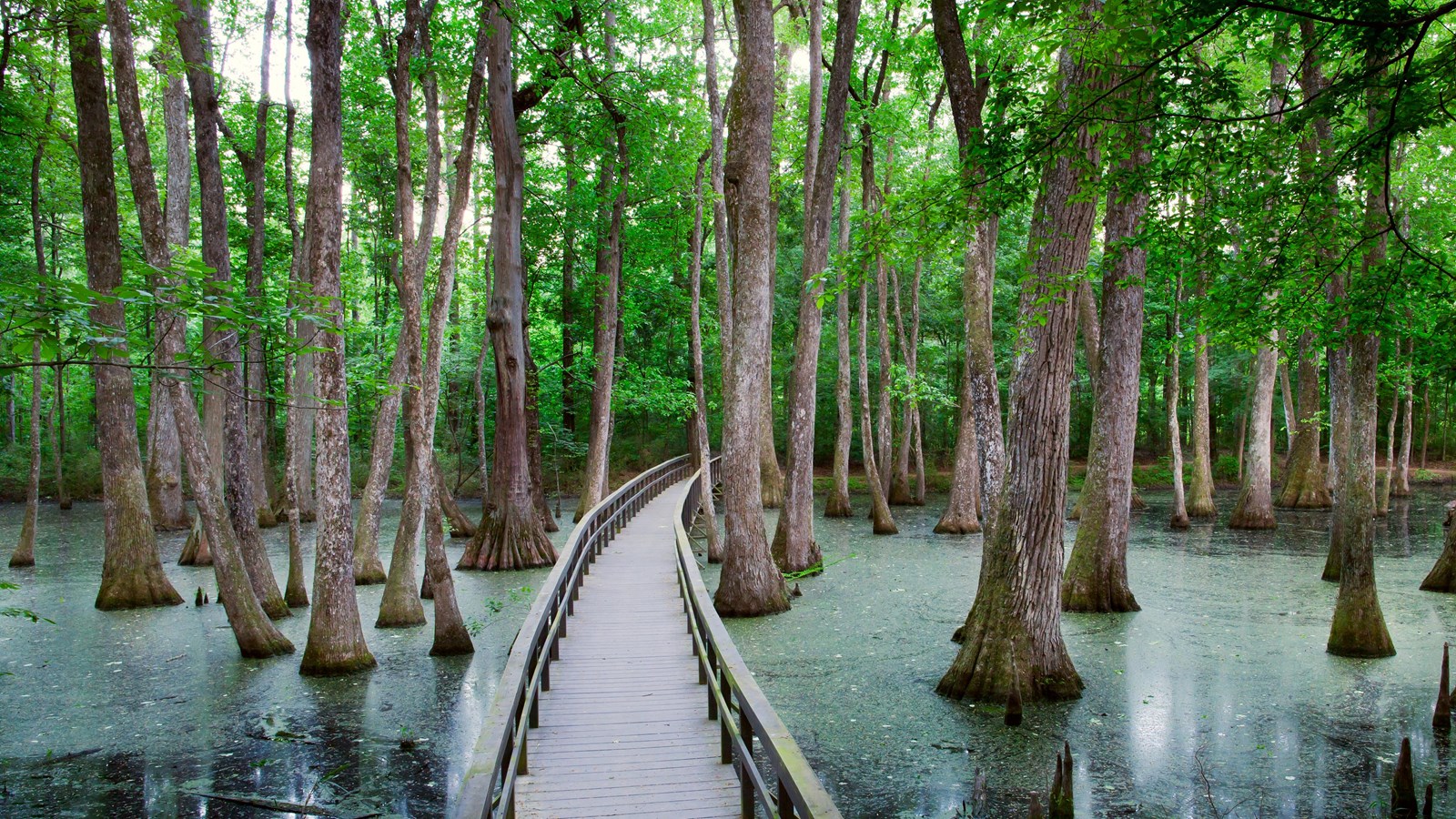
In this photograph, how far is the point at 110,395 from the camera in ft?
37.4

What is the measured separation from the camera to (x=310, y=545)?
17.9 meters

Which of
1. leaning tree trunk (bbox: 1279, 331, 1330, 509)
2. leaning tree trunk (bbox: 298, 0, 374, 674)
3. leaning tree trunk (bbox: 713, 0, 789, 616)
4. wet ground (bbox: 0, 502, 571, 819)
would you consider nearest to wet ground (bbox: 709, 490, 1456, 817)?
leaning tree trunk (bbox: 713, 0, 789, 616)

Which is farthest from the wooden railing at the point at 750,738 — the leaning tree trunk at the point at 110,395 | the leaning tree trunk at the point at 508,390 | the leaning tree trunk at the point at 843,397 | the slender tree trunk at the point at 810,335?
the leaning tree trunk at the point at 843,397

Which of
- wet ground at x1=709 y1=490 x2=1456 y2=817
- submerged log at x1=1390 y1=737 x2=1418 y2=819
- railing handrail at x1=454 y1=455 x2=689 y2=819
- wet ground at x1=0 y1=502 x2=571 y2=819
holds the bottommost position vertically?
wet ground at x1=0 y1=502 x2=571 y2=819

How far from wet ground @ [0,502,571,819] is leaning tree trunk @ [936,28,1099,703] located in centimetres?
450

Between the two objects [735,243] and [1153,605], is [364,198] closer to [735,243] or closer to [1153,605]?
[735,243]

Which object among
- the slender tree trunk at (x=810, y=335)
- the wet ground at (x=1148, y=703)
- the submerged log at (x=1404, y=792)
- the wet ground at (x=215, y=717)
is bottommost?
the wet ground at (x=215, y=717)

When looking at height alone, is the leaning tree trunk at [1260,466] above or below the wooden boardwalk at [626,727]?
above

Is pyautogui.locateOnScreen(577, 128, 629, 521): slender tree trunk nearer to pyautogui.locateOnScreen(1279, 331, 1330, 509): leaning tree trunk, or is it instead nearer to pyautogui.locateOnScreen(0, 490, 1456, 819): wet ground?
pyautogui.locateOnScreen(0, 490, 1456, 819): wet ground

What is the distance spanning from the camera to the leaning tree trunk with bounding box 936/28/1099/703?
23.2 feet

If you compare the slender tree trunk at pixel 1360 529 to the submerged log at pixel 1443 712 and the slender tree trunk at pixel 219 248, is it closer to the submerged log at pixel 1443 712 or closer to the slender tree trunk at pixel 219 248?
the submerged log at pixel 1443 712

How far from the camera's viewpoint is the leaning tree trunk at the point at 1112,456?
1066cm

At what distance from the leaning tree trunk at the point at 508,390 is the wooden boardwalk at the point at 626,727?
4907 mm

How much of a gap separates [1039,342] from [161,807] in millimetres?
7286
